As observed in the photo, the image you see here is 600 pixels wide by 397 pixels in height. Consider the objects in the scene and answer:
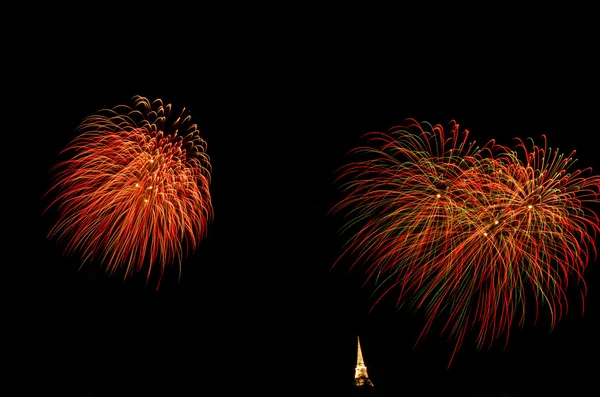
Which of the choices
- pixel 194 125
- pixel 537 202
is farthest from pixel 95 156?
pixel 537 202

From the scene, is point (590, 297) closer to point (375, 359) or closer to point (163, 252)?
point (375, 359)

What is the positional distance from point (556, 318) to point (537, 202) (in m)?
6.12

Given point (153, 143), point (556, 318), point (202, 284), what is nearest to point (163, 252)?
point (153, 143)

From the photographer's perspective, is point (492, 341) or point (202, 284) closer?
point (492, 341)

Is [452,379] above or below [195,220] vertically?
below

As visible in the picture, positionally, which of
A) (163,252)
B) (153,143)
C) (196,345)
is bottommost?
(196,345)

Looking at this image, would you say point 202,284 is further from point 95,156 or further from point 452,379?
point 452,379

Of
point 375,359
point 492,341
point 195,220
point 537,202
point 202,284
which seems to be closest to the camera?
point 537,202

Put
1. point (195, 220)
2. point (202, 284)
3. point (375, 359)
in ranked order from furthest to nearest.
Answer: point (375, 359) < point (202, 284) < point (195, 220)

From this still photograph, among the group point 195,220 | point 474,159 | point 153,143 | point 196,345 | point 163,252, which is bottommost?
point 196,345

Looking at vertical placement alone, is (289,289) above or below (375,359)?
above

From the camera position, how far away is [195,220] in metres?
17.0

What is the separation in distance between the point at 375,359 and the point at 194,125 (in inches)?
470

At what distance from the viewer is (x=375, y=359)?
75.8 ft
